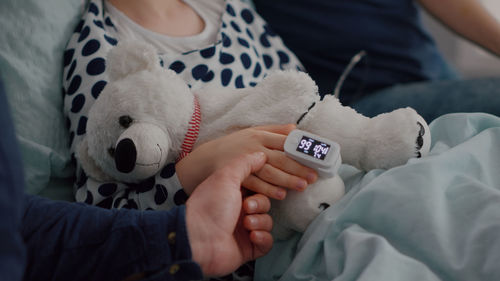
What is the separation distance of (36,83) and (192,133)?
13.8 inches

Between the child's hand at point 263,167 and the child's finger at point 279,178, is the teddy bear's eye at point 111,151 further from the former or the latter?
the child's finger at point 279,178

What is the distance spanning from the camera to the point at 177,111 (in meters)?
0.62

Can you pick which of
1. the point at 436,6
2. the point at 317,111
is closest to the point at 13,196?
the point at 317,111

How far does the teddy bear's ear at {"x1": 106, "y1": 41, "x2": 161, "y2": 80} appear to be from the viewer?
64cm

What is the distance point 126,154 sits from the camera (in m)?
0.55

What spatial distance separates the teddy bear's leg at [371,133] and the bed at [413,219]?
0.03 metres

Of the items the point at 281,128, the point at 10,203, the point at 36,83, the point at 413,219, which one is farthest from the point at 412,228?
the point at 36,83

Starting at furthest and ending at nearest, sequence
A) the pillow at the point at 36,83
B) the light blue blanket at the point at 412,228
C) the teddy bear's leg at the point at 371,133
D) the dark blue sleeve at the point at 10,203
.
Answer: the pillow at the point at 36,83, the teddy bear's leg at the point at 371,133, the light blue blanket at the point at 412,228, the dark blue sleeve at the point at 10,203

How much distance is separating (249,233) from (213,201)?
0.30 feet

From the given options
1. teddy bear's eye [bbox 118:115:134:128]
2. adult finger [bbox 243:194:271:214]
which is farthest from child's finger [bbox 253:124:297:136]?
teddy bear's eye [bbox 118:115:134:128]

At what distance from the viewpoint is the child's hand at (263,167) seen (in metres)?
0.56

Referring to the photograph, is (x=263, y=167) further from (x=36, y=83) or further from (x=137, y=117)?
(x=36, y=83)

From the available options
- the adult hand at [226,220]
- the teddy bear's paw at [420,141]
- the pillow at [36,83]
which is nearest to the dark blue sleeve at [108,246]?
the adult hand at [226,220]

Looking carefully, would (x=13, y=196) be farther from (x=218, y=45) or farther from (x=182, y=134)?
(x=218, y=45)
